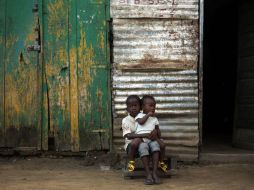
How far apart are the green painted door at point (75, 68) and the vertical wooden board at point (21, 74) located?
167 millimetres

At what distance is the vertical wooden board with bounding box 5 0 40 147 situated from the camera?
545cm

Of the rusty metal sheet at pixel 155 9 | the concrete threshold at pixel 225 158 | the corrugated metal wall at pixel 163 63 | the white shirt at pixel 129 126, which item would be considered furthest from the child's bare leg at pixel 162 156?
the rusty metal sheet at pixel 155 9

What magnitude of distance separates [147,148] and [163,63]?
54.4 inches

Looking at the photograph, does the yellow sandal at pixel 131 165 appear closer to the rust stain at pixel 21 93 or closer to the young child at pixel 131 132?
the young child at pixel 131 132

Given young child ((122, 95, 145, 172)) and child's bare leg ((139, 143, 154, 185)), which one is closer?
child's bare leg ((139, 143, 154, 185))

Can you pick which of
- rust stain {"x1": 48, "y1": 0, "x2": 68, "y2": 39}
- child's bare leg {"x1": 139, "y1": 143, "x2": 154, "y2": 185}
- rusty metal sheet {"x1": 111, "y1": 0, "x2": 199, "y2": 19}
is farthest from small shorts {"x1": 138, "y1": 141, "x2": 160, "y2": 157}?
rust stain {"x1": 48, "y1": 0, "x2": 68, "y2": 39}

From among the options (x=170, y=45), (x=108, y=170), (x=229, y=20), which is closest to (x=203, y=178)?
(x=108, y=170)

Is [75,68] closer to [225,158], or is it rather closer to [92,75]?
[92,75]

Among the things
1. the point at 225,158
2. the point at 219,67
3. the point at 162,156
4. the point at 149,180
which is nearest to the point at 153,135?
the point at 162,156

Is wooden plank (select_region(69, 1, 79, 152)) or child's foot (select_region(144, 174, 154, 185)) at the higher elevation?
wooden plank (select_region(69, 1, 79, 152))

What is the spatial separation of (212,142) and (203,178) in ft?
6.74

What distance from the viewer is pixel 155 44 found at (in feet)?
17.8

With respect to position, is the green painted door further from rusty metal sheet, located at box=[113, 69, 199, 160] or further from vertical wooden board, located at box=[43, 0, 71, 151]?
rusty metal sheet, located at box=[113, 69, 199, 160]

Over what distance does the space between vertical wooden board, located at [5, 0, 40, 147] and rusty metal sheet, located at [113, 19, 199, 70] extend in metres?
1.11
